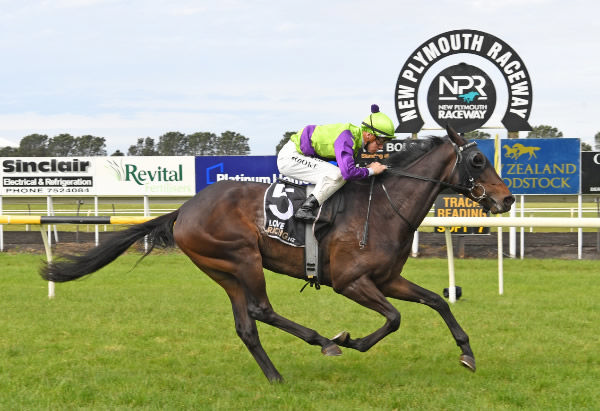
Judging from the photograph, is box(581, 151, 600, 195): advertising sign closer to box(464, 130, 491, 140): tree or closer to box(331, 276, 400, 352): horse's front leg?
box(464, 130, 491, 140): tree

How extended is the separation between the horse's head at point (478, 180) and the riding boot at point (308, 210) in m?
1.08

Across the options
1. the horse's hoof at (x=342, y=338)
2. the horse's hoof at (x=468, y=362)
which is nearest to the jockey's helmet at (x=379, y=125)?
the horse's hoof at (x=342, y=338)

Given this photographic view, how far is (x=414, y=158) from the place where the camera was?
539 centimetres

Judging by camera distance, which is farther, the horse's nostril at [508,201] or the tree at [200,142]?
the tree at [200,142]

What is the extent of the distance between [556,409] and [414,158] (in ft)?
6.93

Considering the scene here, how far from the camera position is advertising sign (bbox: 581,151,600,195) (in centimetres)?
1500

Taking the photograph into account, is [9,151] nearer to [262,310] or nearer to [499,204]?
[262,310]

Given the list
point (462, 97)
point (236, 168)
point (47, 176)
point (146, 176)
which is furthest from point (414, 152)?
point (47, 176)

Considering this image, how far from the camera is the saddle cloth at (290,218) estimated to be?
510 centimetres

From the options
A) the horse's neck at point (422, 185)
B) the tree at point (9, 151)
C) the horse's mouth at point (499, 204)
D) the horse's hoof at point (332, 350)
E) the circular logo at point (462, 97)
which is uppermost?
the circular logo at point (462, 97)

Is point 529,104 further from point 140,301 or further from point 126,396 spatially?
point 126,396

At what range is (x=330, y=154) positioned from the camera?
5.35 m

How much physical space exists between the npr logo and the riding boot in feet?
31.5

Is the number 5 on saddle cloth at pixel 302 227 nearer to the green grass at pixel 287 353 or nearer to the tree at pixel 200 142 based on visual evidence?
the green grass at pixel 287 353
